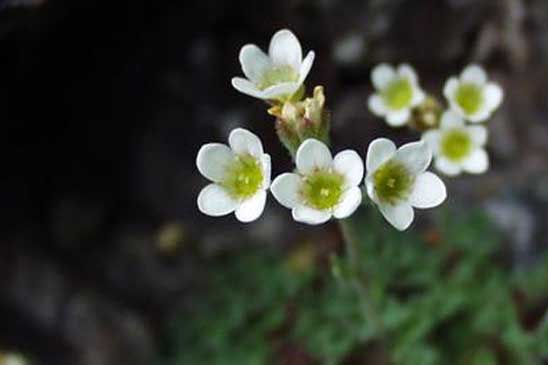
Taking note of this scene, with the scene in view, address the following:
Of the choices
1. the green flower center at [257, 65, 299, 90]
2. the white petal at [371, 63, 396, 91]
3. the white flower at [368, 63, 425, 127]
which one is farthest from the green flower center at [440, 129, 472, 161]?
the green flower center at [257, 65, 299, 90]

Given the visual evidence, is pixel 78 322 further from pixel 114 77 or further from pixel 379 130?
pixel 379 130

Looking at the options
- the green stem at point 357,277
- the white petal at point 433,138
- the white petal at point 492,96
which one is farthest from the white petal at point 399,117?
the green stem at point 357,277

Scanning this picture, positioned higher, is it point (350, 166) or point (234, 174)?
point (234, 174)

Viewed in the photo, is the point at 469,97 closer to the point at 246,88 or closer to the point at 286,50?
the point at 286,50

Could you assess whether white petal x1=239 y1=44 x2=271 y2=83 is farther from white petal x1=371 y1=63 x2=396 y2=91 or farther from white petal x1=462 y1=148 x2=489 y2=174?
white petal x1=462 y1=148 x2=489 y2=174

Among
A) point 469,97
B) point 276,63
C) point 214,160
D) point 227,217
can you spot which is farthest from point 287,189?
point 227,217

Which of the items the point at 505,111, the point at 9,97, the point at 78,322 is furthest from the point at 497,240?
the point at 9,97
